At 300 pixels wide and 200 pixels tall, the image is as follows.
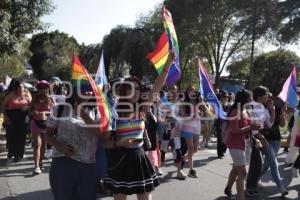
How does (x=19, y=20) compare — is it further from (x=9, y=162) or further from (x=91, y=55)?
(x=91, y=55)

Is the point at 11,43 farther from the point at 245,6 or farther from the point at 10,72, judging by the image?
the point at 10,72

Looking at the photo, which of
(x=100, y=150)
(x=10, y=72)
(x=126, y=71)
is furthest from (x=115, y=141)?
(x=10, y=72)

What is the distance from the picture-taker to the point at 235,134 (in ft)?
21.5

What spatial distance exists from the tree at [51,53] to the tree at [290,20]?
110ft

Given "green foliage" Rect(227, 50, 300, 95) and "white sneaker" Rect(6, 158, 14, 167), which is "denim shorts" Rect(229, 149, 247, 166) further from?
"green foliage" Rect(227, 50, 300, 95)

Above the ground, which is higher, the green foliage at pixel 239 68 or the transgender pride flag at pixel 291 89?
the green foliage at pixel 239 68

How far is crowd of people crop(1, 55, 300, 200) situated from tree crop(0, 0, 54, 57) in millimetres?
3785

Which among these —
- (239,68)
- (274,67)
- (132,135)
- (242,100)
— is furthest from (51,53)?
(132,135)

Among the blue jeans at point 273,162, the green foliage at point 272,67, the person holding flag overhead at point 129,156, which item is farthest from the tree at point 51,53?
the person holding flag overhead at point 129,156

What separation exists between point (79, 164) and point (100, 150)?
0.36m

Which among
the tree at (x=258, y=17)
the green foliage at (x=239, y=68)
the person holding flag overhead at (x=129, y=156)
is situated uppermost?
the tree at (x=258, y=17)

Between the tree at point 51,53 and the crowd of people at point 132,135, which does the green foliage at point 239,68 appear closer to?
the tree at point 51,53

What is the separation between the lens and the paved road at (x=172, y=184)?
7.29 meters

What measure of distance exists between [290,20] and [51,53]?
42856 mm
